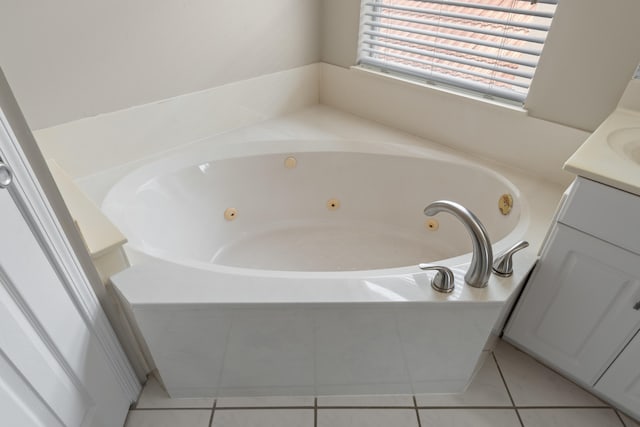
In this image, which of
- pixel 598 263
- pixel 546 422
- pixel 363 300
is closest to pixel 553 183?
pixel 598 263

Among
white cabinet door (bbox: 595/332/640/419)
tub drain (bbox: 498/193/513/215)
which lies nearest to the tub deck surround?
tub drain (bbox: 498/193/513/215)

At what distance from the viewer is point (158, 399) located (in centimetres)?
128

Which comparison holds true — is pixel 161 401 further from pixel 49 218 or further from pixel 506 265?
pixel 506 265

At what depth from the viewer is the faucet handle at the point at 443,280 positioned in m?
1.01

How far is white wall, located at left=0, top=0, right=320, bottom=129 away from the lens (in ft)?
3.90

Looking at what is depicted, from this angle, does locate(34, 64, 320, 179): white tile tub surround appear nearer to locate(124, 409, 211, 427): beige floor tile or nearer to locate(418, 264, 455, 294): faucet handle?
locate(124, 409, 211, 427): beige floor tile

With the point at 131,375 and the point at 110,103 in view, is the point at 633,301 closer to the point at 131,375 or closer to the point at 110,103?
the point at 131,375

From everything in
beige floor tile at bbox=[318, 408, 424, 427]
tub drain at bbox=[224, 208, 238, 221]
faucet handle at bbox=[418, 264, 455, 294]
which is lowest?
beige floor tile at bbox=[318, 408, 424, 427]

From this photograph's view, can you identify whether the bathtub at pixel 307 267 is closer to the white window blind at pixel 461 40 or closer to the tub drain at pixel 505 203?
the tub drain at pixel 505 203

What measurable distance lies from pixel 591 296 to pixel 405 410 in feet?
2.16

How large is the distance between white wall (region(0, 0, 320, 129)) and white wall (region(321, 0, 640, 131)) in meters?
1.12

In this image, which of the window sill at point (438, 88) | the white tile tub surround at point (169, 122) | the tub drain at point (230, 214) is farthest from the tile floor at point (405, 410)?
the window sill at point (438, 88)

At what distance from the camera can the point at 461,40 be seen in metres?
1.58

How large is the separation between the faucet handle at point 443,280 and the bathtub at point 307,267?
21mm
